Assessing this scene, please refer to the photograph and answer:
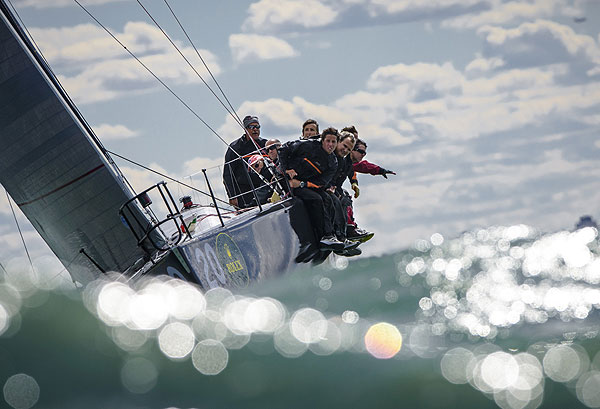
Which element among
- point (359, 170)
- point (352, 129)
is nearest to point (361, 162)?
point (359, 170)

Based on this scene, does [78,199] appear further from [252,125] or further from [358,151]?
[358,151]

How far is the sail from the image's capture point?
814cm

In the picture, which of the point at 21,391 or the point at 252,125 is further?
the point at 252,125

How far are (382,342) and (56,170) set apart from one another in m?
4.36

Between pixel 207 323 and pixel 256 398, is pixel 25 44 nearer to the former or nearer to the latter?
pixel 207 323

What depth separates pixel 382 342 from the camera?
16.8 feet

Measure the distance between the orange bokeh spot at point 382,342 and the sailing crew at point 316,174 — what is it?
3104 mm

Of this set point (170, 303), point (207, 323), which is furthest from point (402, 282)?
point (207, 323)

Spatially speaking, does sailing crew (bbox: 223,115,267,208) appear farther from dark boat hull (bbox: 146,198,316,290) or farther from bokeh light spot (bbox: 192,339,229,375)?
bokeh light spot (bbox: 192,339,229,375)

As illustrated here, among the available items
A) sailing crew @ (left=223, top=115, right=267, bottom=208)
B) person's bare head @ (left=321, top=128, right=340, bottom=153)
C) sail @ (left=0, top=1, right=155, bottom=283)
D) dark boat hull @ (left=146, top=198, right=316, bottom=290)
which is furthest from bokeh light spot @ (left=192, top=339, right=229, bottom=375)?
sailing crew @ (left=223, top=115, right=267, bottom=208)

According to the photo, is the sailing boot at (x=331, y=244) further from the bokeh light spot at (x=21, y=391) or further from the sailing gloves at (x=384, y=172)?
the bokeh light spot at (x=21, y=391)

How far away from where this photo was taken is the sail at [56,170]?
8141 millimetres

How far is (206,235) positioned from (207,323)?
7.32 ft

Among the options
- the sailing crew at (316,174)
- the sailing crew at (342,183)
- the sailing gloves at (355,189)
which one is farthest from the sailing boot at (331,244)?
the sailing gloves at (355,189)
